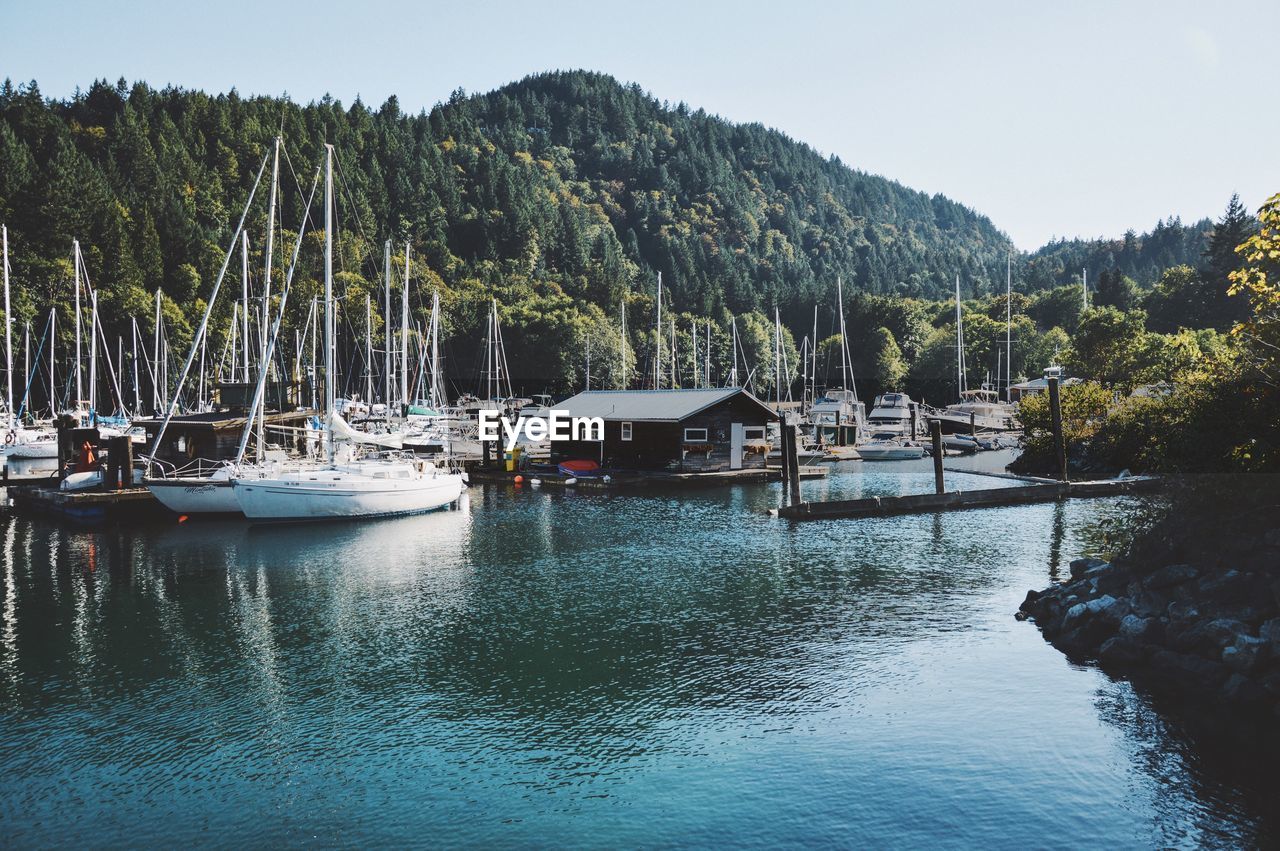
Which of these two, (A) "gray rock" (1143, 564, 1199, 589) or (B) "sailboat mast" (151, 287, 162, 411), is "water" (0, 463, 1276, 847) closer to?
(A) "gray rock" (1143, 564, 1199, 589)

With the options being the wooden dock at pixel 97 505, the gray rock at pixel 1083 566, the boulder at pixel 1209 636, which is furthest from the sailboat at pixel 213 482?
the boulder at pixel 1209 636

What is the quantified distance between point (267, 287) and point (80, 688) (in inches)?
1082

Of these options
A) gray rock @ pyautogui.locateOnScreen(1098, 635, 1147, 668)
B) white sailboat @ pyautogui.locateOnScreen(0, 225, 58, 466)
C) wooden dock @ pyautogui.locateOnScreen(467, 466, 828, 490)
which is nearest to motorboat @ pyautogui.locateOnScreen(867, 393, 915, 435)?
wooden dock @ pyautogui.locateOnScreen(467, 466, 828, 490)

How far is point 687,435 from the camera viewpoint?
170 feet

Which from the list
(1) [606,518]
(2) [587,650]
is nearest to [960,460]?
(1) [606,518]

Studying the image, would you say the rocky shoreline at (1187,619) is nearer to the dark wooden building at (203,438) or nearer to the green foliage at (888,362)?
the dark wooden building at (203,438)

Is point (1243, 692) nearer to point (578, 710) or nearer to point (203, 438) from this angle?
point (578, 710)

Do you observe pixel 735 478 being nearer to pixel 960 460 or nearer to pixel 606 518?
pixel 606 518

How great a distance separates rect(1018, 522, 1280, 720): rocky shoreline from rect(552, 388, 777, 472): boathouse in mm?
29888

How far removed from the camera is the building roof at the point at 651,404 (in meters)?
51.1

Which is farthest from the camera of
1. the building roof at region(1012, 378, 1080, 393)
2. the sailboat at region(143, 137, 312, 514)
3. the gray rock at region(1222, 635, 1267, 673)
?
the building roof at region(1012, 378, 1080, 393)

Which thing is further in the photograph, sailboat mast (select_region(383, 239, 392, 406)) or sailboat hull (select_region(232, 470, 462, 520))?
sailboat mast (select_region(383, 239, 392, 406))

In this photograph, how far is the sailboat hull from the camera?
125 ft

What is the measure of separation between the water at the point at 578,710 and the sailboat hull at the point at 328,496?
6056 mm
